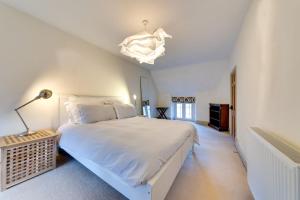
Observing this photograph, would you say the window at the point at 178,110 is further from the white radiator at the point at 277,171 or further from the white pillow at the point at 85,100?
the white radiator at the point at 277,171

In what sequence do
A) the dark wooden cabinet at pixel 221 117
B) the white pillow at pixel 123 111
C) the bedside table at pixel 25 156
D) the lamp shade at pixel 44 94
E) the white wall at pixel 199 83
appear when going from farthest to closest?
the white wall at pixel 199 83 < the dark wooden cabinet at pixel 221 117 < the white pillow at pixel 123 111 < the lamp shade at pixel 44 94 < the bedside table at pixel 25 156

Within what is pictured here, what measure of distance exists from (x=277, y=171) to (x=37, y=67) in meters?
3.20

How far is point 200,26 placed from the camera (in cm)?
248

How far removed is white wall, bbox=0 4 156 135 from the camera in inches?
77.7

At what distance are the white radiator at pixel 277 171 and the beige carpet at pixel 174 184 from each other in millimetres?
544

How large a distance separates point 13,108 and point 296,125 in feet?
10.5

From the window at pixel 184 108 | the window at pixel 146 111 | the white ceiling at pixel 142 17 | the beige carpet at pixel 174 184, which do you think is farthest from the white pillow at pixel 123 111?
the window at pixel 184 108

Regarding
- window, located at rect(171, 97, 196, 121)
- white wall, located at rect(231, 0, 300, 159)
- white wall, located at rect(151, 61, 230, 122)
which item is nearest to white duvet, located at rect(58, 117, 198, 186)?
white wall, located at rect(231, 0, 300, 159)

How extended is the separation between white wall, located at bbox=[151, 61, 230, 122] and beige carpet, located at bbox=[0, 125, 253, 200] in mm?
3142

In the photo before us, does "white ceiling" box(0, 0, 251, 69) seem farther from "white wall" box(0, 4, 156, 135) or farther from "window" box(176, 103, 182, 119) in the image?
"window" box(176, 103, 182, 119)

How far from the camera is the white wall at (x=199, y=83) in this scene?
469 centimetres

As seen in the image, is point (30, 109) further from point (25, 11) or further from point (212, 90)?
point (212, 90)

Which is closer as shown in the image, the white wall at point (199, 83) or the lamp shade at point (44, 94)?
the lamp shade at point (44, 94)

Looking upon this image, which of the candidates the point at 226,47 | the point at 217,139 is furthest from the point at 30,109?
the point at 226,47
